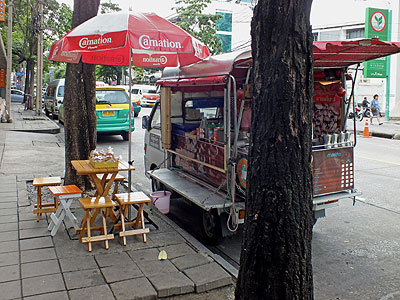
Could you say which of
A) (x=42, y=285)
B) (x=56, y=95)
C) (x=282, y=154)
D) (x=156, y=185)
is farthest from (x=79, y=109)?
(x=56, y=95)

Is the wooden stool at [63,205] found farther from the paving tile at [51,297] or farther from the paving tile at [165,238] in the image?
the paving tile at [51,297]

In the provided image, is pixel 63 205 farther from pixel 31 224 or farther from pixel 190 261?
pixel 190 261

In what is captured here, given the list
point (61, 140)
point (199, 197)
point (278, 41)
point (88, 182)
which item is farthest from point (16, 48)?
point (278, 41)

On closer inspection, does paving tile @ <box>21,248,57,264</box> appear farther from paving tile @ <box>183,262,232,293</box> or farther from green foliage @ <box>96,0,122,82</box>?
green foliage @ <box>96,0,122,82</box>

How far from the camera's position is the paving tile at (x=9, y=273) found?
4.23 m

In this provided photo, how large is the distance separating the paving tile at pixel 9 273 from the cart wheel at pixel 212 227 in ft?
7.68

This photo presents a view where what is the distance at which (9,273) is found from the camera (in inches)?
171

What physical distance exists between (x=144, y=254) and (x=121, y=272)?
0.53m

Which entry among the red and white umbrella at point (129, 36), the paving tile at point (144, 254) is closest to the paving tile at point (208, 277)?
the paving tile at point (144, 254)

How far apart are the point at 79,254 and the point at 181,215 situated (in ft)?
7.69

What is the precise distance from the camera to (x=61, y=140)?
15.3 m

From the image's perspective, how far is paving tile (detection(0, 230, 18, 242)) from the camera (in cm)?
528

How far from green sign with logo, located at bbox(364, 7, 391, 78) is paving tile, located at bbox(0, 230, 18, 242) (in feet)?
72.4

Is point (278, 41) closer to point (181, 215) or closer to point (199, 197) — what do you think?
point (199, 197)
